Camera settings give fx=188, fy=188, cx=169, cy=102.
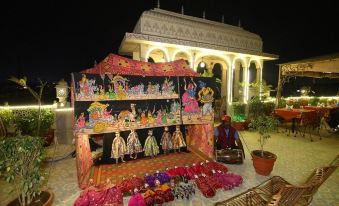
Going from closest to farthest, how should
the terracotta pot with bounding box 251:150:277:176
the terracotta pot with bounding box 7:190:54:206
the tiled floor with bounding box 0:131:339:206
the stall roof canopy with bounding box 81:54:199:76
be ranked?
the terracotta pot with bounding box 7:190:54:206 → the tiled floor with bounding box 0:131:339:206 → the stall roof canopy with bounding box 81:54:199:76 → the terracotta pot with bounding box 251:150:277:176

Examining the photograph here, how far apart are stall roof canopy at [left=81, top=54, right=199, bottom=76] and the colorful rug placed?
268cm

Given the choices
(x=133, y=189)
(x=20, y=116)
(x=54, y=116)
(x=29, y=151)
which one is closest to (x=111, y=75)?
(x=29, y=151)

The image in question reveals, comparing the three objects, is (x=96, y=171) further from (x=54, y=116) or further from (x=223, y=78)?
(x=223, y=78)

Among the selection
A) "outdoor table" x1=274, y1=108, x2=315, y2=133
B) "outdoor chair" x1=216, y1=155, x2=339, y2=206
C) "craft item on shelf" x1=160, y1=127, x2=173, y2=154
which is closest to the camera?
"outdoor chair" x1=216, y1=155, x2=339, y2=206

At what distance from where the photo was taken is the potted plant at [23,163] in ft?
8.83

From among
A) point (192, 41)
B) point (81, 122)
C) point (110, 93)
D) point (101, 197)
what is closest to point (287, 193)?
point (101, 197)

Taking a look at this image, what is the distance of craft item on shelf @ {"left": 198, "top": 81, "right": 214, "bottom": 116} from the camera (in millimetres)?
5768

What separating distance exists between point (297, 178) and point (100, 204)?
4911mm

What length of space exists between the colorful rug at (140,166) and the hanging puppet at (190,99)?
1.51m

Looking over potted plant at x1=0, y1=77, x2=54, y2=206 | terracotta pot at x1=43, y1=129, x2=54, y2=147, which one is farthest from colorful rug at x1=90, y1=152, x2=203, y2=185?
terracotta pot at x1=43, y1=129, x2=54, y2=147

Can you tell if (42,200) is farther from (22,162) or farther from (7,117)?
(7,117)

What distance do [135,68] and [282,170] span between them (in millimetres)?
5162

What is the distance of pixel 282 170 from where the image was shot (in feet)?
18.0

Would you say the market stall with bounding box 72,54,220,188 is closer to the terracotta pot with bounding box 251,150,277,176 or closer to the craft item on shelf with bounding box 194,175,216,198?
the craft item on shelf with bounding box 194,175,216,198
